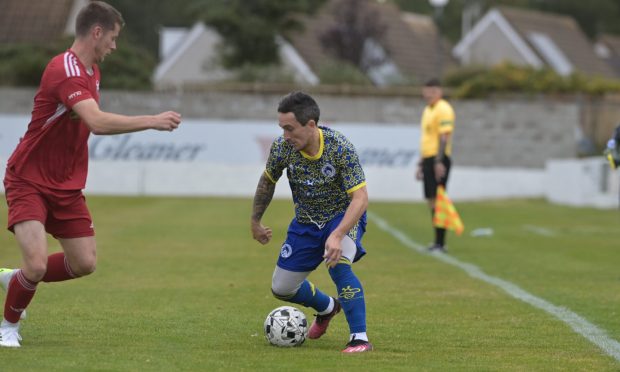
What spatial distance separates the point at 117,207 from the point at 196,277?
13170 mm

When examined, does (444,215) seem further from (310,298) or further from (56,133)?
(56,133)

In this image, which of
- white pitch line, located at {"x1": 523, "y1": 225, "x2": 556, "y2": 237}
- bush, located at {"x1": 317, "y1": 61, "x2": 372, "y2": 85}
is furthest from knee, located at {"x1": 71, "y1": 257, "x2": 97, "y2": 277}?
bush, located at {"x1": 317, "y1": 61, "x2": 372, "y2": 85}

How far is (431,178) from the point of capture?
15.7 metres

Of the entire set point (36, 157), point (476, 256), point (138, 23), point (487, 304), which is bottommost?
point (138, 23)

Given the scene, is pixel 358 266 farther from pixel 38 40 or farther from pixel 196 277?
pixel 38 40

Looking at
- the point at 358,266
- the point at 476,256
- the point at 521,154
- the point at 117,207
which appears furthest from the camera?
the point at 521,154

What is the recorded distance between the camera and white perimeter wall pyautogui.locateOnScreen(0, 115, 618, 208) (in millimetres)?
31062

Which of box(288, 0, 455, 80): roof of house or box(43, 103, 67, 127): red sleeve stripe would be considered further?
box(288, 0, 455, 80): roof of house

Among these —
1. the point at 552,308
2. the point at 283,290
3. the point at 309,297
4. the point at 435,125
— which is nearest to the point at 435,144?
the point at 435,125

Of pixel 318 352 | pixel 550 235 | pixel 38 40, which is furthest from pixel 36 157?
pixel 38 40

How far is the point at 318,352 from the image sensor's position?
7305 mm

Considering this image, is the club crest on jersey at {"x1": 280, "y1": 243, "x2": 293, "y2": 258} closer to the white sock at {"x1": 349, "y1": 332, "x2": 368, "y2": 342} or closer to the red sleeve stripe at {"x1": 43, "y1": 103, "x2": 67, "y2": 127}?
the white sock at {"x1": 349, "y1": 332, "x2": 368, "y2": 342}

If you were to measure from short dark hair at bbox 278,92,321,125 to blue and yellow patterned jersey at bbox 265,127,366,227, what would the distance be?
0.20m

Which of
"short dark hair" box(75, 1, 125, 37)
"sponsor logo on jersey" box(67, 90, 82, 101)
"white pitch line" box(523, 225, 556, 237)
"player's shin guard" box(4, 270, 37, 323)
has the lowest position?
"white pitch line" box(523, 225, 556, 237)
